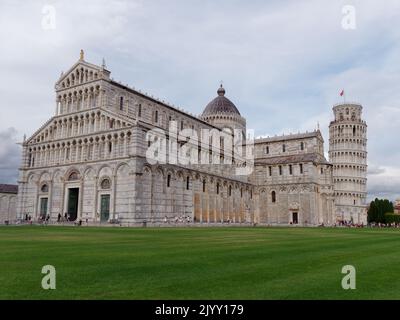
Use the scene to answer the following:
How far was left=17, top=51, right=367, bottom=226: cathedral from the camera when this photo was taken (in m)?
50.5

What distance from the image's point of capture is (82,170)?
177 feet

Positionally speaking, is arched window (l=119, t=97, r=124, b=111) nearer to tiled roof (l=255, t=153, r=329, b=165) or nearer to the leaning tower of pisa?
tiled roof (l=255, t=153, r=329, b=165)

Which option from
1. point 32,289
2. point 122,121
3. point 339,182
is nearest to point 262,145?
point 339,182

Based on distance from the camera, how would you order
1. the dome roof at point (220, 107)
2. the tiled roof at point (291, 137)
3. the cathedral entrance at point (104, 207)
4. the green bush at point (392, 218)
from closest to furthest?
the cathedral entrance at point (104, 207)
the tiled roof at point (291, 137)
the dome roof at point (220, 107)
the green bush at point (392, 218)

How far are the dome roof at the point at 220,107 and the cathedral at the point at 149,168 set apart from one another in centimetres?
167

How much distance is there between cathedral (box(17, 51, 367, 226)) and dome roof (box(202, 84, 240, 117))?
1.67 meters

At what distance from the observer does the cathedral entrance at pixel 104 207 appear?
2012 inches

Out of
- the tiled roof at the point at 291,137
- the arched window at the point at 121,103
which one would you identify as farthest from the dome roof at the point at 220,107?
the arched window at the point at 121,103

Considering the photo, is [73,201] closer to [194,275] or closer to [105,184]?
[105,184]

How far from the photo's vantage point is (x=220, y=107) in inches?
3442

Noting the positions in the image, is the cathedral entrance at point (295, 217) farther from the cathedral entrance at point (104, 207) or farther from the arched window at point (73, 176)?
the arched window at point (73, 176)

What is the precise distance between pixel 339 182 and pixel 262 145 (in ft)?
90.8
